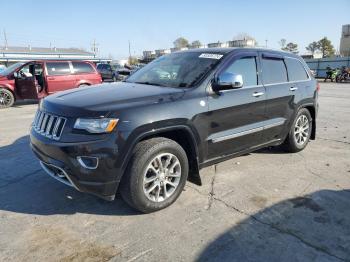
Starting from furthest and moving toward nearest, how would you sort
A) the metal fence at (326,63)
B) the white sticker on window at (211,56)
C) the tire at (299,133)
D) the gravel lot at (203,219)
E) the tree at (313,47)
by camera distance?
the tree at (313,47) → the metal fence at (326,63) → the tire at (299,133) → the white sticker on window at (211,56) → the gravel lot at (203,219)

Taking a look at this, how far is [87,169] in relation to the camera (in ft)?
11.2

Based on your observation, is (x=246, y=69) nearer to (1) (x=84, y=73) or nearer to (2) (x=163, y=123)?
(2) (x=163, y=123)

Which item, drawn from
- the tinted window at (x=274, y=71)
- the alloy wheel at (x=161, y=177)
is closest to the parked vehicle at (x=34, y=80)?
the tinted window at (x=274, y=71)

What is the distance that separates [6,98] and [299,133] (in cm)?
1071

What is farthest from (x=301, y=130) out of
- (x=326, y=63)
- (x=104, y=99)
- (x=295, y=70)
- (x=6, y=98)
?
(x=326, y=63)

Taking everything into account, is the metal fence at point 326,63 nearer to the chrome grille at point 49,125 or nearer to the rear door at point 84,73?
the rear door at point 84,73

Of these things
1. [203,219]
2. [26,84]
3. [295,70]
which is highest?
[295,70]

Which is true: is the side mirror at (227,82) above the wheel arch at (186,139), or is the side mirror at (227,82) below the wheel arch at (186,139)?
above

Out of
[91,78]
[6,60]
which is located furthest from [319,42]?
[91,78]

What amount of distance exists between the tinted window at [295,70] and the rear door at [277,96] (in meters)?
0.13

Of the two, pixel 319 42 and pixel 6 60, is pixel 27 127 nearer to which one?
pixel 6 60

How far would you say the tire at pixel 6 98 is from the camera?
494 inches

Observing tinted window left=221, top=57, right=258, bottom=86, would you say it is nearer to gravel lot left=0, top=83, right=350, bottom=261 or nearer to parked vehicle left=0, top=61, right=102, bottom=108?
gravel lot left=0, top=83, right=350, bottom=261

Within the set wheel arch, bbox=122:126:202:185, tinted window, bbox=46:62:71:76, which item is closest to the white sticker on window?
wheel arch, bbox=122:126:202:185
